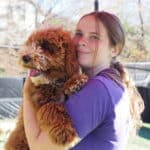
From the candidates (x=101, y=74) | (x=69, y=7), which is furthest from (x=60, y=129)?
(x=69, y=7)

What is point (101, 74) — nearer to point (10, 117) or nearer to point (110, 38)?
point (110, 38)

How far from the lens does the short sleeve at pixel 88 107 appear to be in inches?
52.7

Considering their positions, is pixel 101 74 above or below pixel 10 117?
above

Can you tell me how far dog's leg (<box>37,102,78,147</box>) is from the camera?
1340 millimetres

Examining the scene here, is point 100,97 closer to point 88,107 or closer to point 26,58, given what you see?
point 88,107

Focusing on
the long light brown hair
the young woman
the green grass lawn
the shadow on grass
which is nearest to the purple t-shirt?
the young woman

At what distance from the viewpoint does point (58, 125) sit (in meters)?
1.35

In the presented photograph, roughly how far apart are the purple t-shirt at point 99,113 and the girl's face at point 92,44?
0.06 m

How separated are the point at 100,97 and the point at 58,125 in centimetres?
15

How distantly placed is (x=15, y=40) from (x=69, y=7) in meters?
2.81

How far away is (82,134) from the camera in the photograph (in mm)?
1349

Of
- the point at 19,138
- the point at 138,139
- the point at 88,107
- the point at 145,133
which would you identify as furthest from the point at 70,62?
the point at 145,133

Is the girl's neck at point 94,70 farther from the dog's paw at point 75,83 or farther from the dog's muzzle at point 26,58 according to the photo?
the dog's muzzle at point 26,58

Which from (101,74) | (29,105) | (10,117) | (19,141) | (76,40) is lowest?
(10,117)
